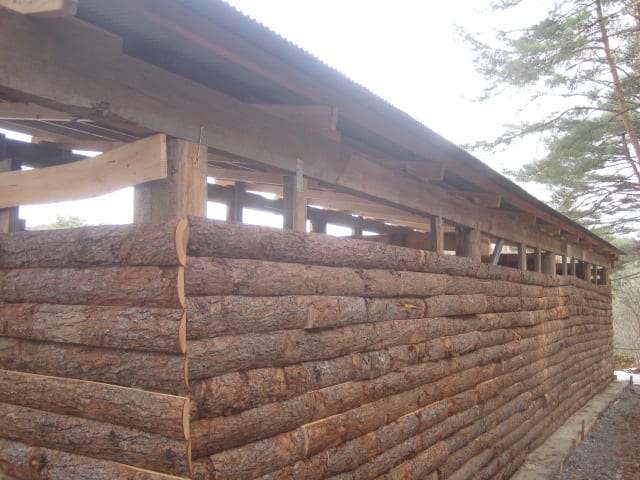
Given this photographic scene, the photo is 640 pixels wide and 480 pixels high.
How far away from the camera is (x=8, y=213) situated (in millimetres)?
3982

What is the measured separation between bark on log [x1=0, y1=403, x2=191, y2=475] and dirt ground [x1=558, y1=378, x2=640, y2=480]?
22.3 feet

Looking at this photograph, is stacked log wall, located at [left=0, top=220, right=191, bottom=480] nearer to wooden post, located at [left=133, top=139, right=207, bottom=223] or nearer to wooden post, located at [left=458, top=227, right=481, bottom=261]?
wooden post, located at [left=133, top=139, right=207, bottom=223]

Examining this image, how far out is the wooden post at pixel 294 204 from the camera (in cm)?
393

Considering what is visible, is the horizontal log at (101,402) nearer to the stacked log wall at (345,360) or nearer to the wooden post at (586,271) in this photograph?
the stacked log wall at (345,360)

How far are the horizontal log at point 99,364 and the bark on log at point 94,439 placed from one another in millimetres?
217

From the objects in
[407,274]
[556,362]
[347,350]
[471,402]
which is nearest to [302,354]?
[347,350]

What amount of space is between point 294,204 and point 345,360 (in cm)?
121

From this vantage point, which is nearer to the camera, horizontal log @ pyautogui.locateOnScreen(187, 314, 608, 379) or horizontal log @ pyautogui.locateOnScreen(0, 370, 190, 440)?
horizontal log @ pyautogui.locateOnScreen(0, 370, 190, 440)

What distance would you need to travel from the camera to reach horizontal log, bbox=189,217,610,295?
9.07ft

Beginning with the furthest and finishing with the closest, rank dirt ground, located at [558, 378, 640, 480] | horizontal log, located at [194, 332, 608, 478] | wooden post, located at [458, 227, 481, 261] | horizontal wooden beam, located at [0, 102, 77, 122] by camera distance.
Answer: dirt ground, located at [558, 378, 640, 480] < wooden post, located at [458, 227, 481, 261] < horizontal wooden beam, located at [0, 102, 77, 122] < horizontal log, located at [194, 332, 608, 478]

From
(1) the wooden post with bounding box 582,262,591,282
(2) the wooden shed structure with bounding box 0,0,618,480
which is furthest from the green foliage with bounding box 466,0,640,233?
(2) the wooden shed structure with bounding box 0,0,618,480

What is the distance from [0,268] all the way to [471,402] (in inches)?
189

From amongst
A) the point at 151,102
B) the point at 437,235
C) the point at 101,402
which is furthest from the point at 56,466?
the point at 437,235

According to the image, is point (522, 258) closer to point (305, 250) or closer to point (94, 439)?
point (305, 250)
